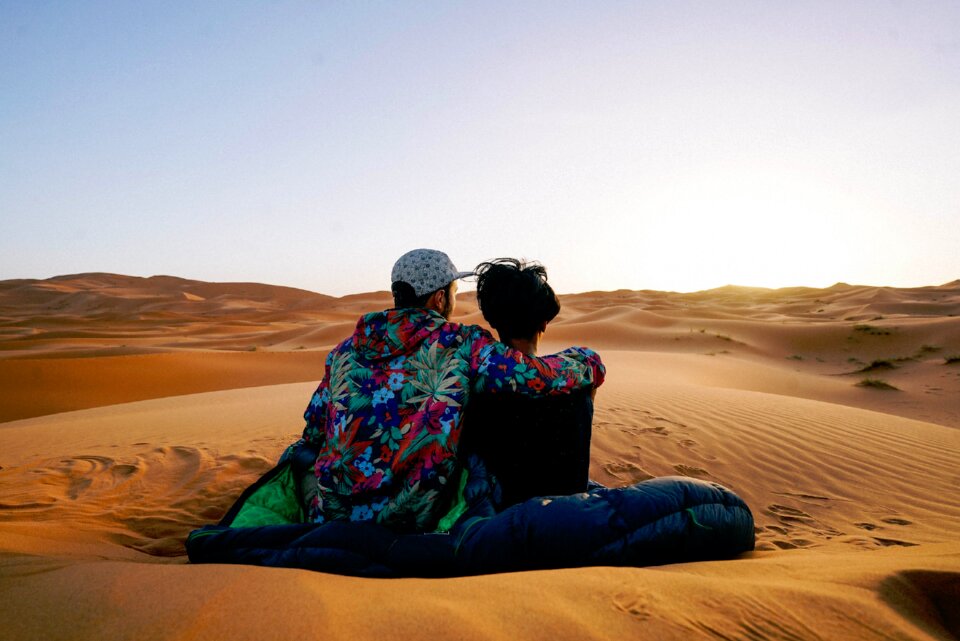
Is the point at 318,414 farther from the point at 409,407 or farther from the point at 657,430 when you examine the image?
the point at 657,430

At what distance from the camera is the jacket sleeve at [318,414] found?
2638mm

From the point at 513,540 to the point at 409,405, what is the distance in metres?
0.69

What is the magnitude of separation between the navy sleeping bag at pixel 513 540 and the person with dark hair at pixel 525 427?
0.23 metres

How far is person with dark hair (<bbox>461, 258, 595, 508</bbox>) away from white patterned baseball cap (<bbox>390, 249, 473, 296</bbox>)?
0.68 ft

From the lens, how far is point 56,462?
5.19 meters

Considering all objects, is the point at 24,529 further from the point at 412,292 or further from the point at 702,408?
the point at 702,408

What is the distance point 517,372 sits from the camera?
7.37 ft

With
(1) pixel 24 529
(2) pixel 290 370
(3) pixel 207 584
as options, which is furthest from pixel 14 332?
(3) pixel 207 584

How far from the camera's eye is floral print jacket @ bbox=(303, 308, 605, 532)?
2236 mm

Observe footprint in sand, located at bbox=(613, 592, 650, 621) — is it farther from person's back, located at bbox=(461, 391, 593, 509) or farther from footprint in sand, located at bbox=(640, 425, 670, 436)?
footprint in sand, located at bbox=(640, 425, 670, 436)

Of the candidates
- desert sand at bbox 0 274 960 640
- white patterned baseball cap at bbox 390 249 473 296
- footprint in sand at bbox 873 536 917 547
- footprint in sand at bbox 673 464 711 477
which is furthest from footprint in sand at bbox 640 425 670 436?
white patterned baseball cap at bbox 390 249 473 296

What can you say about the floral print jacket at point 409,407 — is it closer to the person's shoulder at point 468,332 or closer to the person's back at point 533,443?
the person's shoulder at point 468,332

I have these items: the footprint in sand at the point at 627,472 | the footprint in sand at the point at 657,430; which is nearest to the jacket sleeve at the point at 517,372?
the footprint in sand at the point at 627,472

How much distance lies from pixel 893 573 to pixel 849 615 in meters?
0.40
